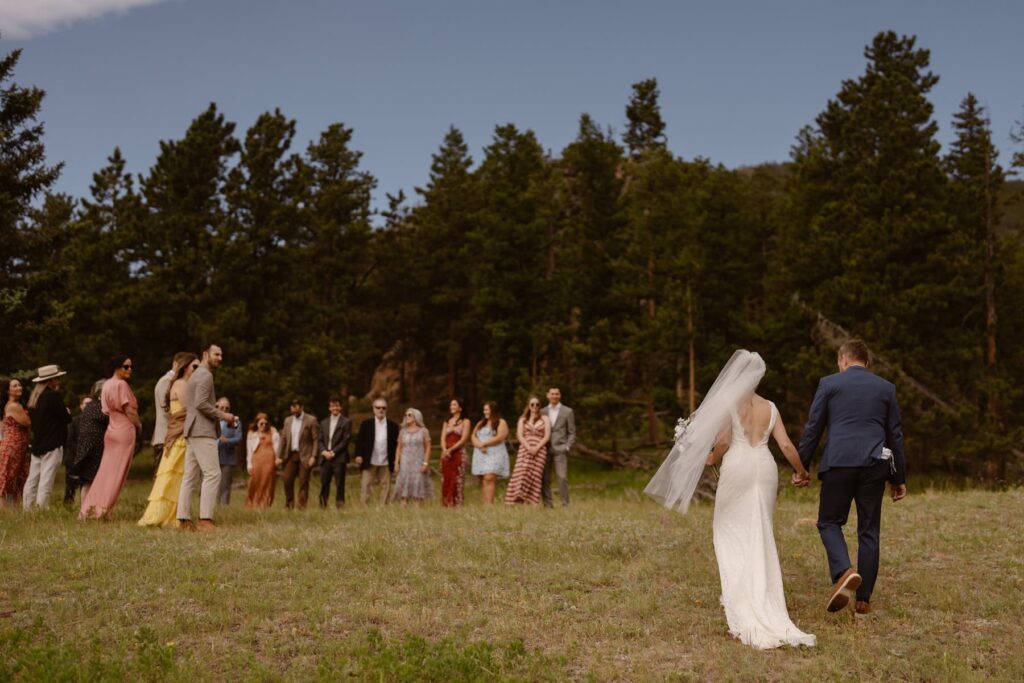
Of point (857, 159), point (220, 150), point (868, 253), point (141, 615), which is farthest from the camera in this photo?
point (220, 150)

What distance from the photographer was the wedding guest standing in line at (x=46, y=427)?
14297 mm

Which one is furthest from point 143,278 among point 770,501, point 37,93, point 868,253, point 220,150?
point 770,501

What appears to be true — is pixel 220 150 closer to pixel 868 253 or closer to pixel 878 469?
pixel 868 253

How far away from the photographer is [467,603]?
839cm

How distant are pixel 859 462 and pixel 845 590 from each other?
1.10 metres

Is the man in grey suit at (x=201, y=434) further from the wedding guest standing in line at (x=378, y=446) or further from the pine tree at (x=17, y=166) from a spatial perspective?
the pine tree at (x=17, y=166)

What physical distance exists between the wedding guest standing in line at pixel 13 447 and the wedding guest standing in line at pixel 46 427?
0.57ft

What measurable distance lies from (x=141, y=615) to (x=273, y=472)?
37.7 feet

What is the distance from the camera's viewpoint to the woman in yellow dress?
40.9ft

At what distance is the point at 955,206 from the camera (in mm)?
36469

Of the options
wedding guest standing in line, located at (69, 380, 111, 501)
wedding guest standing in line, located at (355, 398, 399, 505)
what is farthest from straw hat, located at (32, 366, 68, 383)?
wedding guest standing in line, located at (355, 398, 399, 505)

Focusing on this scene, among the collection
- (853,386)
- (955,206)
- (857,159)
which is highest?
(857,159)

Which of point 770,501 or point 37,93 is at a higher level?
point 37,93

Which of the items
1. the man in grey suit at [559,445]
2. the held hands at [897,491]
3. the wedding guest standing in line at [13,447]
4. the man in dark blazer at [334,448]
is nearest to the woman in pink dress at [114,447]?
the wedding guest standing in line at [13,447]
